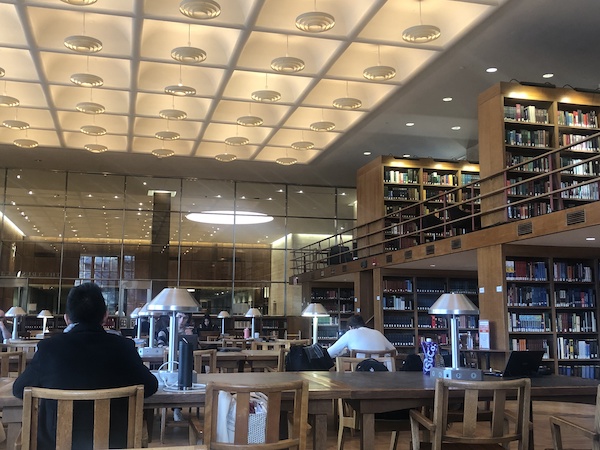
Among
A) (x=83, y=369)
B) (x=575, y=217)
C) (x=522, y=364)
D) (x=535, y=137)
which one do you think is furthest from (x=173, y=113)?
(x=83, y=369)

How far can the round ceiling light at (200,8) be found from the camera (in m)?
6.61

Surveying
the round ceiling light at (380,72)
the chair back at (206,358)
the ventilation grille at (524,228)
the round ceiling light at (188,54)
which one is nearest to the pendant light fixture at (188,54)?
the round ceiling light at (188,54)

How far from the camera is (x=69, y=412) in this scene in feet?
7.03

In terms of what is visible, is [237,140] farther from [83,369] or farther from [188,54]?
[83,369]

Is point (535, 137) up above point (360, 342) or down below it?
above

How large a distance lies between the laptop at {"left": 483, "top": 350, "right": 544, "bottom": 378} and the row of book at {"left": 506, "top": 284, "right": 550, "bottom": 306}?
431 cm

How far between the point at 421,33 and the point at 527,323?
401 cm

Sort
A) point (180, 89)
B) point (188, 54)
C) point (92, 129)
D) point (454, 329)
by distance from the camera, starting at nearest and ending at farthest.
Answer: point (454, 329) → point (188, 54) → point (180, 89) → point (92, 129)

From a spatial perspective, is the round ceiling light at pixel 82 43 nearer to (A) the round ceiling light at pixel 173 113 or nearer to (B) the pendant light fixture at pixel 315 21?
(A) the round ceiling light at pixel 173 113

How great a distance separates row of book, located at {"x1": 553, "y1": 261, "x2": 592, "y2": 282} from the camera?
26.4 feet

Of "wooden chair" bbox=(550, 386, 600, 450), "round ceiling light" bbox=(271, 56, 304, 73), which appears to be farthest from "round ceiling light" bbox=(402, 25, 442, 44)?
"wooden chair" bbox=(550, 386, 600, 450)

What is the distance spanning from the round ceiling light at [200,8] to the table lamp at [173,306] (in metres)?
4.31

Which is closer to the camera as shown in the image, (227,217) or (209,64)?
(209,64)

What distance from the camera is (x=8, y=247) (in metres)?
15.7
